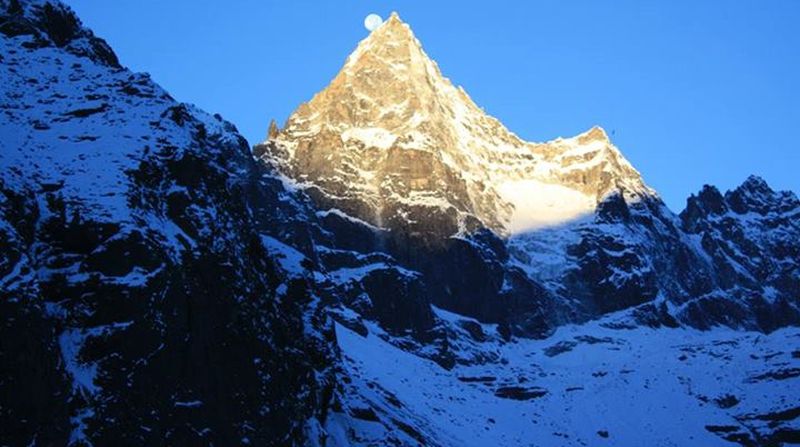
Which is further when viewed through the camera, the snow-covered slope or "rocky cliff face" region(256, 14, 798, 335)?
"rocky cliff face" region(256, 14, 798, 335)

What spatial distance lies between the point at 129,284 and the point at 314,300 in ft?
94.6

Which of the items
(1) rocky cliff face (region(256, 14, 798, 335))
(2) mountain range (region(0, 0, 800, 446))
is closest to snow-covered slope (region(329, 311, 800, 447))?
(2) mountain range (region(0, 0, 800, 446))

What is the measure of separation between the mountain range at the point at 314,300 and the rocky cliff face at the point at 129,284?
0.16m

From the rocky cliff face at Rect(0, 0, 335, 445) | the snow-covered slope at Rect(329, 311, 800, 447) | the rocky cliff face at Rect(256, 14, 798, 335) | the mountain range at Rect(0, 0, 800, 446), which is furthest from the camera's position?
the rocky cliff face at Rect(256, 14, 798, 335)

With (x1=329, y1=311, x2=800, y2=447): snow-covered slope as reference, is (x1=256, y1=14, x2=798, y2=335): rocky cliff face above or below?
above

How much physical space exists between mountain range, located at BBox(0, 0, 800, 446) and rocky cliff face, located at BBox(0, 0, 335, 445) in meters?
0.16

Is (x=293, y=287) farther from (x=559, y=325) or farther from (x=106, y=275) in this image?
(x=559, y=325)

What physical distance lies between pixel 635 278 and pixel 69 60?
4754 inches

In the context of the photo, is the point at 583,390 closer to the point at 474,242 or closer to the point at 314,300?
the point at 474,242

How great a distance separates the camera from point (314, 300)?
281 ft

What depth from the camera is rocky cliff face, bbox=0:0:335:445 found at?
52531 millimetres

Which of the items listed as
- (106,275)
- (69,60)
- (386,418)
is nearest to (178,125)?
(69,60)

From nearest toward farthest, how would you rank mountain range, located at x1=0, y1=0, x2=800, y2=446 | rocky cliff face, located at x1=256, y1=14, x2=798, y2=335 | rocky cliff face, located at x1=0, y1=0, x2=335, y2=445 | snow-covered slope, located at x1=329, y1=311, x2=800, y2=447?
rocky cliff face, located at x1=0, y1=0, x2=335, y2=445
mountain range, located at x1=0, y1=0, x2=800, y2=446
snow-covered slope, located at x1=329, y1=311, x2=800, y2=447
rocky cliff face, located at x1=256, y1=14, x2=798, y2=335

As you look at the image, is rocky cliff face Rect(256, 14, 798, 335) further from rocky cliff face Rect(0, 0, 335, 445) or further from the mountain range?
rocky cliff face Rect(0, 0, 335, 445)
